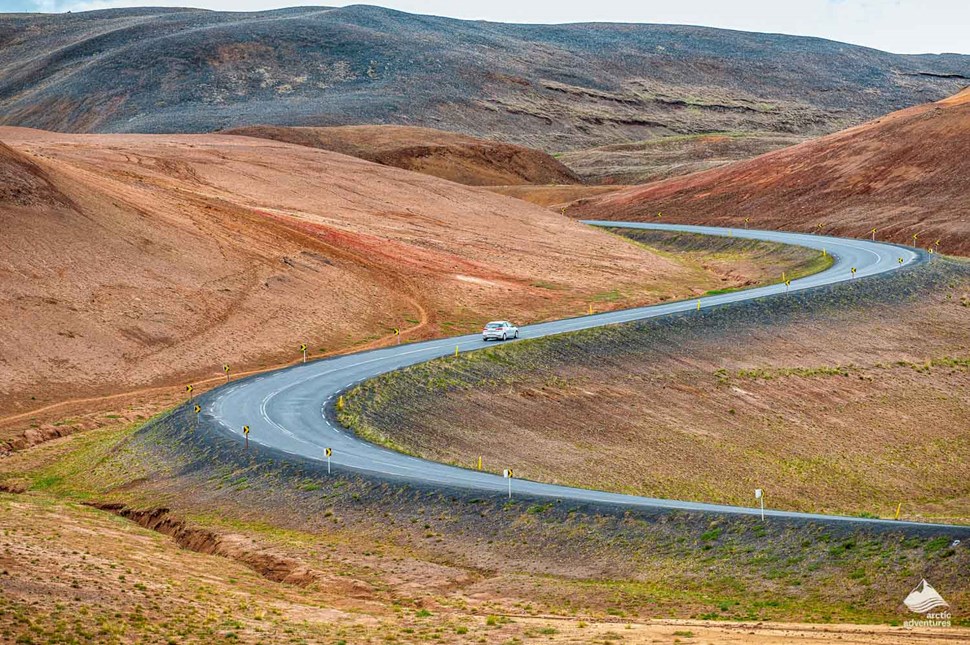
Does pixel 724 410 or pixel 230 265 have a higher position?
pixel 230 265

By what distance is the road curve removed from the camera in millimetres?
32719

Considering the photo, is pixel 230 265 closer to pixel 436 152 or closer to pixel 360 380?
pixel 360 380

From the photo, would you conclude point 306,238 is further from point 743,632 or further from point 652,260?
point 743,632

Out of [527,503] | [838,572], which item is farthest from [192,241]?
[838,572]

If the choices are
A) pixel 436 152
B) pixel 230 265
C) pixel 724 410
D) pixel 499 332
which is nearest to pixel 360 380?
pixel 499 332

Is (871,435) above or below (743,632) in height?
below

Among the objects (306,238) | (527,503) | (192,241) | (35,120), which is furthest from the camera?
(35,120)

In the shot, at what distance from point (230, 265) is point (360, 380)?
2264cm

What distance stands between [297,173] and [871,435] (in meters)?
60.4

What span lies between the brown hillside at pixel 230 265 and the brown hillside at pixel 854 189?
60.4ft

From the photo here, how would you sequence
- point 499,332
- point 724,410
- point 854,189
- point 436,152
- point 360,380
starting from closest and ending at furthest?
1. point 360,380
2. point 724,410
3. point 499,332
4. point 854,189
5. point 436,152

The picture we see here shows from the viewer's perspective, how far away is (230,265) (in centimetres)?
6794

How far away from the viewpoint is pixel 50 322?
55.2 metres

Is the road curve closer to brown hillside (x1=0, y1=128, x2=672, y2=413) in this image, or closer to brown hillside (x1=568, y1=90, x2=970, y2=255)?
brown hillside (x1=0, y1=128, x2=672, y2=413)
